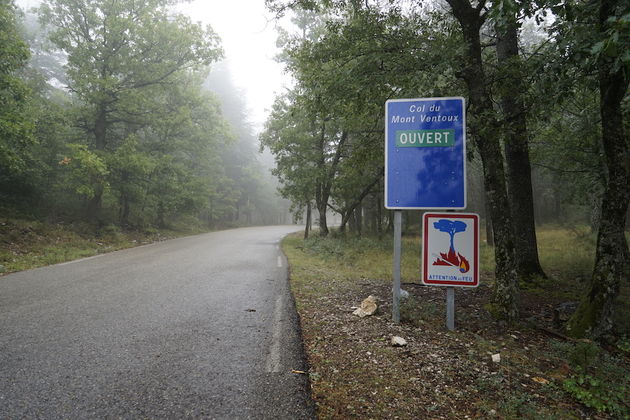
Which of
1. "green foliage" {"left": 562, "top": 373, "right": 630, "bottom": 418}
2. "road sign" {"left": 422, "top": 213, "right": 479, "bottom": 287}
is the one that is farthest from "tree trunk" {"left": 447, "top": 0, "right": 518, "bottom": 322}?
"green foliage" {"left": 562, "top": 373, "right": 630, "bottom": 418}

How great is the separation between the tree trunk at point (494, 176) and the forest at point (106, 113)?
12.6 m

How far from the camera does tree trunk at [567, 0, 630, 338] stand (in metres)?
3.79

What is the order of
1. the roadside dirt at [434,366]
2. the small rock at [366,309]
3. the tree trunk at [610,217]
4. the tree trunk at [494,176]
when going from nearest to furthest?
1. the roadside dirt at [434,366]
2. the tree trunk at [610,217]
3. the tree trunk at [494,176]
4. the small rock at [366,309]

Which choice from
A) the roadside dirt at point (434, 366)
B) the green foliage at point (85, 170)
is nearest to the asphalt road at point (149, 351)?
the roadside dirt at point (434, 366)

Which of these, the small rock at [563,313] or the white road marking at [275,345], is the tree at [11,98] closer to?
the white road marking at [275,345]

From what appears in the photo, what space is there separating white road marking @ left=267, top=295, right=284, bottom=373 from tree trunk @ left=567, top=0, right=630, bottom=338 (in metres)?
3.70

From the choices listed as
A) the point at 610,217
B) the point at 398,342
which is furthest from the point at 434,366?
the point at 610,217

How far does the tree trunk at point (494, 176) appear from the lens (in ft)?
14.4

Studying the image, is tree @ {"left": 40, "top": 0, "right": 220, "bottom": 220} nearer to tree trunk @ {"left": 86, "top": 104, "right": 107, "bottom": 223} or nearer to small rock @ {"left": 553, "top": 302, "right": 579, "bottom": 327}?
tree trunk @ {"left": 86, "top": 104, "right": 107, "bottom": 223}

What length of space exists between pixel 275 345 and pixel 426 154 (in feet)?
9.86

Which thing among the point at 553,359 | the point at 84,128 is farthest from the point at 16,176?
the point at 553,359

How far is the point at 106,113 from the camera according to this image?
16438mm

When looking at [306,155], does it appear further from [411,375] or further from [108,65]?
[411,375]

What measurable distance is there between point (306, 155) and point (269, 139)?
338 cm
